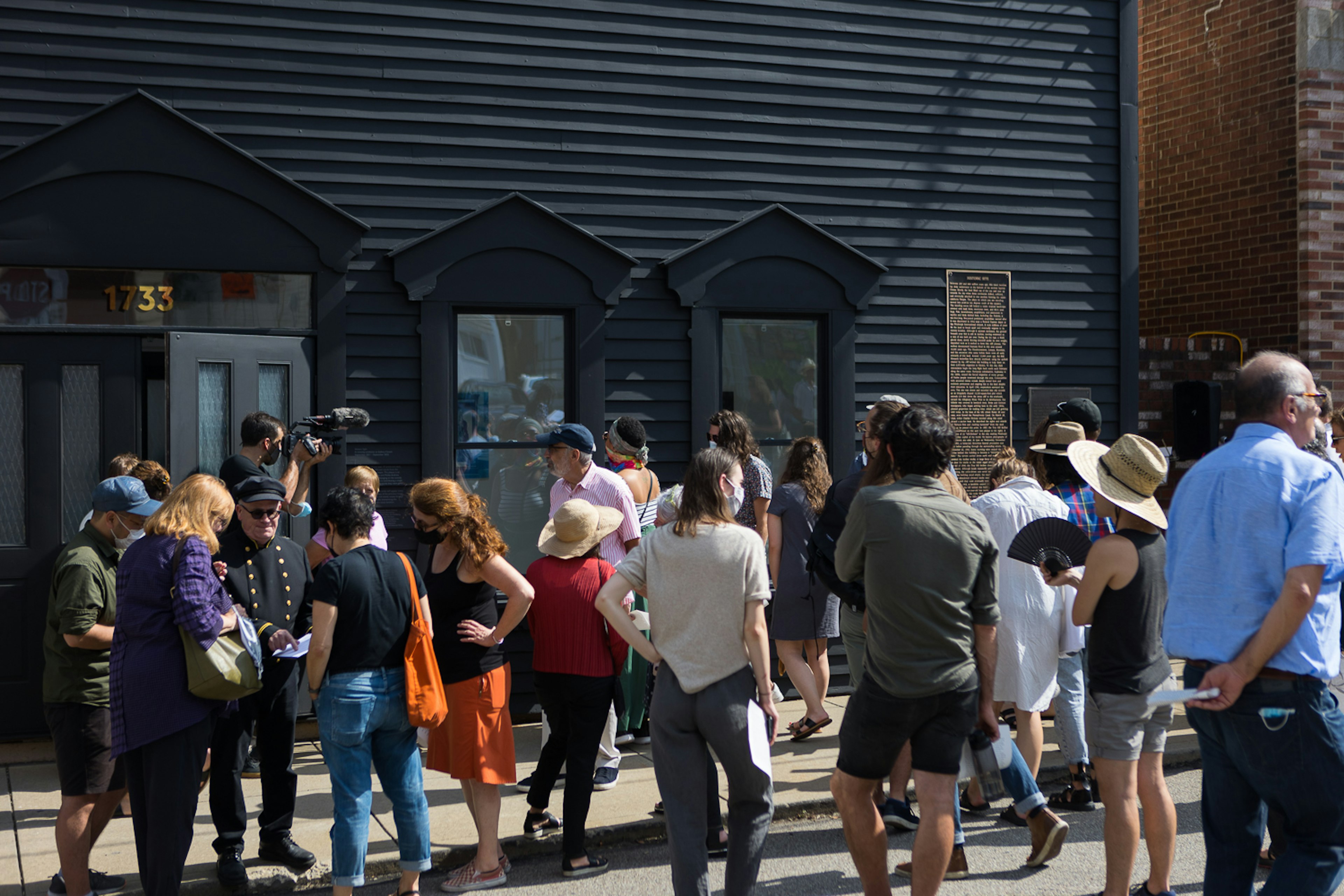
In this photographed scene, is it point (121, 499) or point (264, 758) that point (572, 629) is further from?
point (121, 499)

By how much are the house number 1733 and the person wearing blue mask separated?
8.83 feet

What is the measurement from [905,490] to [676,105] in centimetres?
507

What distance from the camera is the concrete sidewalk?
4941mm

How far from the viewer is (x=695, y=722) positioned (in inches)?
161

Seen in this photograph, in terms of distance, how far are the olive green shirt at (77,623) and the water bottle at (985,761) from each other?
3.29 meters

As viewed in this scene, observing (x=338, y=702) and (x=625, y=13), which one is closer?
(x=338, y=702)

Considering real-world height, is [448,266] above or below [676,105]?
below

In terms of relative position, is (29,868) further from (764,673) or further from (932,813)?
(932,813)

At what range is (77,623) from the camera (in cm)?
457

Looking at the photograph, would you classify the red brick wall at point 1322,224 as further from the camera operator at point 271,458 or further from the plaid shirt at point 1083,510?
the camera operator at point 271,458

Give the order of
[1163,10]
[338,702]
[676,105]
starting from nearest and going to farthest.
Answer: [338,702] → [676,105] → [1163,10]

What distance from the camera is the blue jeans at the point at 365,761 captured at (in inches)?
169

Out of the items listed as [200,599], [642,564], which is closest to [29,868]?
[200,599]

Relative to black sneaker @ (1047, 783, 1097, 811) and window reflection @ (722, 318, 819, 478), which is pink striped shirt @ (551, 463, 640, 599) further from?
black sneaker @ (1047, 783, 1097, 811)
